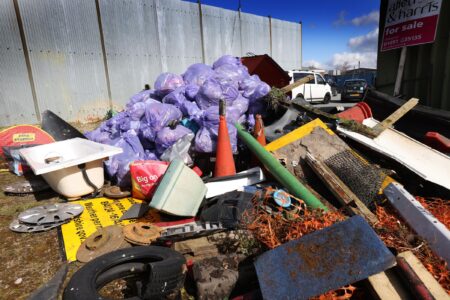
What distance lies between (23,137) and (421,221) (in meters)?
5.46

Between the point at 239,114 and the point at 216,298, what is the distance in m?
3.01

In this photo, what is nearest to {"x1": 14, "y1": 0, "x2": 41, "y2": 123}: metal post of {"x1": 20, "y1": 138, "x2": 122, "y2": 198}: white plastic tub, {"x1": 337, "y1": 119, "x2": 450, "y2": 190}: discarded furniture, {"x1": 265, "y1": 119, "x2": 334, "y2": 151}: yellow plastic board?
{"x1": 20, "y1": 138, "x2": 122, "y2": 198}: white plastic tub

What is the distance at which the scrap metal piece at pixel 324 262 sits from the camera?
1428 mm

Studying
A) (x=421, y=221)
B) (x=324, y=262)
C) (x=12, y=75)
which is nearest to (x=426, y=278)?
(x=324, y=262)

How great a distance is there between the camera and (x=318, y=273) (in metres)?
1.48

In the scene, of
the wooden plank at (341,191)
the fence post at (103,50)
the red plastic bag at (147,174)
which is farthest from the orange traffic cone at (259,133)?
the fence post at (103,50)

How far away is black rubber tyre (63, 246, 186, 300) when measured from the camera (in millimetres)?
1802

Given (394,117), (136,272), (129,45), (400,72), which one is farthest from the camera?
(129,45)

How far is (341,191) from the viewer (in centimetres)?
262

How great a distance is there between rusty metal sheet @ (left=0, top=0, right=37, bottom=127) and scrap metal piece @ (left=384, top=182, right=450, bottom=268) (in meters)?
7.76

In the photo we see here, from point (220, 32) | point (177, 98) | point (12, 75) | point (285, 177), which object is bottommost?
point (285, 177)

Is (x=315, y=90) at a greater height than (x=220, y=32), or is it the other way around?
(x=220, y=32)

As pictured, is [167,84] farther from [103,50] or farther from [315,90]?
[315,90]

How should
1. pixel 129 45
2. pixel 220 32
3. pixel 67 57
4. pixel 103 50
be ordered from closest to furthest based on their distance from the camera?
pixel 67 57 → pixel 103 50 → pixel 129 45 → pixel 220 32
